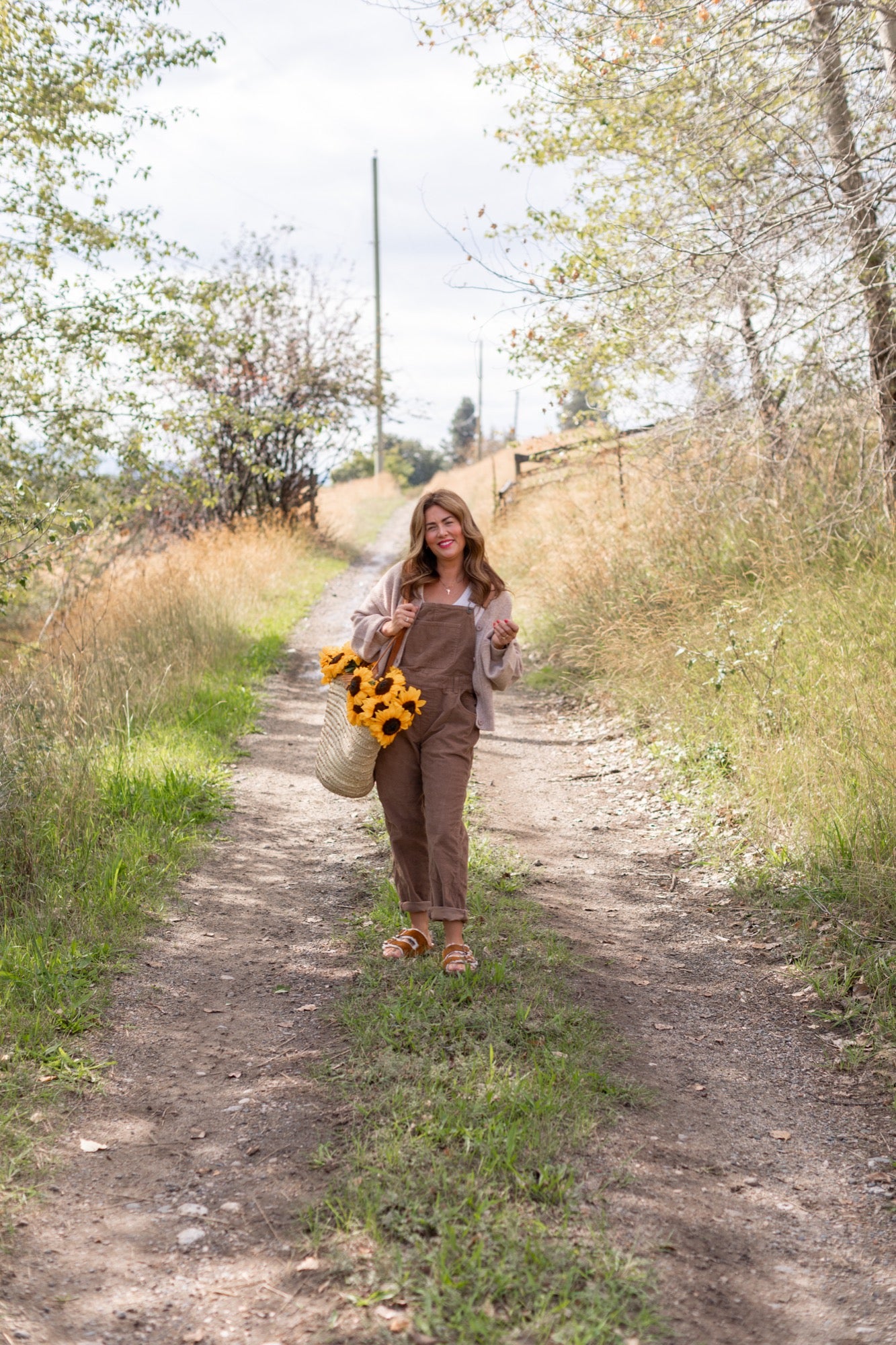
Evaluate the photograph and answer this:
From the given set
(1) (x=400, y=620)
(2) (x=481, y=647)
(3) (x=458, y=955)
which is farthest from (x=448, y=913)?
(1) (x=400, y=620)

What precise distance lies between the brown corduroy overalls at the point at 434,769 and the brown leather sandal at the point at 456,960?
14 centimetres

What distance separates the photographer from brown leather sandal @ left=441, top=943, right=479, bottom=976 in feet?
13.6

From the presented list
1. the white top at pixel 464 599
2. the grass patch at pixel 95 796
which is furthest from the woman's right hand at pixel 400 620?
the grass patch at pixel 95 796

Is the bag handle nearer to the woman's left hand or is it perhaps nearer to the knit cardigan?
the knit cardigan

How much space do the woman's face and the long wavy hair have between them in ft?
0.04

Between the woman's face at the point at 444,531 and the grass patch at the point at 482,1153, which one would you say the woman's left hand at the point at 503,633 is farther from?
the grass patch at the point at 482,1153

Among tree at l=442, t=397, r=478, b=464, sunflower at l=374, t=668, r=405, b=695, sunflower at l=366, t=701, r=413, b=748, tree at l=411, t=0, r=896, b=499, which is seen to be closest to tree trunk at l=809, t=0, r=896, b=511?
tree at l=411, t=0, r=896, b=499

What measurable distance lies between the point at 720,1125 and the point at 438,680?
1.85m

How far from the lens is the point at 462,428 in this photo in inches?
2478

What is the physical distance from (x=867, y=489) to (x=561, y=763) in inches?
115

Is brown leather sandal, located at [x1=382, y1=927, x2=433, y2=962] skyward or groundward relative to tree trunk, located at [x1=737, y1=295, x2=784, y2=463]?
groundward

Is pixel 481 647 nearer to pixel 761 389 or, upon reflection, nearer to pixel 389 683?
pixel 389 683

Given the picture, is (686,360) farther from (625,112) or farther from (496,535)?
(496,535)

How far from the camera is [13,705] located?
19.4ft
